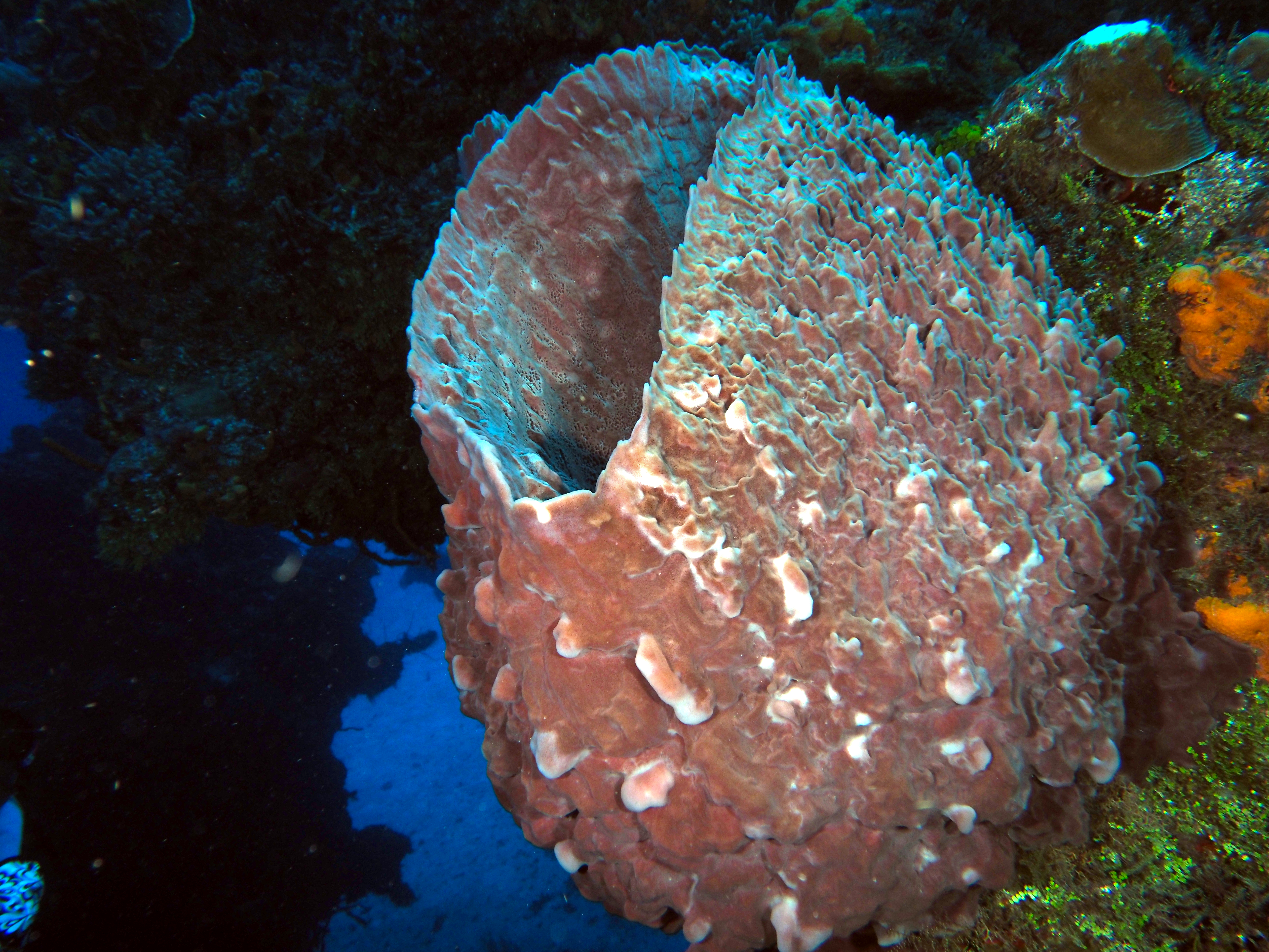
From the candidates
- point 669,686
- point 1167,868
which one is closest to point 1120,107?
point 1167,868

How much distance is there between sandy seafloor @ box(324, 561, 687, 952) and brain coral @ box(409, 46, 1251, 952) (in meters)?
6.93

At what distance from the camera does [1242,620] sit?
1.68 meters

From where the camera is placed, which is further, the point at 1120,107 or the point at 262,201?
the point at 262,201

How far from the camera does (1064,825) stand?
5.34 ft

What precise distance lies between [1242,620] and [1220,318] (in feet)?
3.16

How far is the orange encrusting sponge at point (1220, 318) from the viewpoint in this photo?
5.67ft

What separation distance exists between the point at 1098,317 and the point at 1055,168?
81 cm

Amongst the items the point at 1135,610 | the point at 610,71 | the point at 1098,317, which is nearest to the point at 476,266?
the point at 610,71

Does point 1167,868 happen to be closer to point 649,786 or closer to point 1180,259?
point 649,786

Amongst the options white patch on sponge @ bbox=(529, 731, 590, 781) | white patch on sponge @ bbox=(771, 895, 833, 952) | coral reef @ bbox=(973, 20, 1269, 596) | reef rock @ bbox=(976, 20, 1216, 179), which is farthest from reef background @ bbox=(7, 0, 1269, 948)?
white patch on sponge @ bbox=(771, 895, 833, 952)

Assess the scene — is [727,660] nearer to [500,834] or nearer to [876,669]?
[876,669]

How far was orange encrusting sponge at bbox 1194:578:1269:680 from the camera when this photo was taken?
5.39 feet

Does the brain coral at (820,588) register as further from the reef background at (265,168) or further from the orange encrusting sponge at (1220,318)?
the reef background at (265,168)

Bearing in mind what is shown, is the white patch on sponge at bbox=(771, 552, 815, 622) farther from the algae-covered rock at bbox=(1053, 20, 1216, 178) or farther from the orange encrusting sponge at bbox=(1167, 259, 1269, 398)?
the algae-covered rock at bbox=(1053, 20, 1216, 178)
